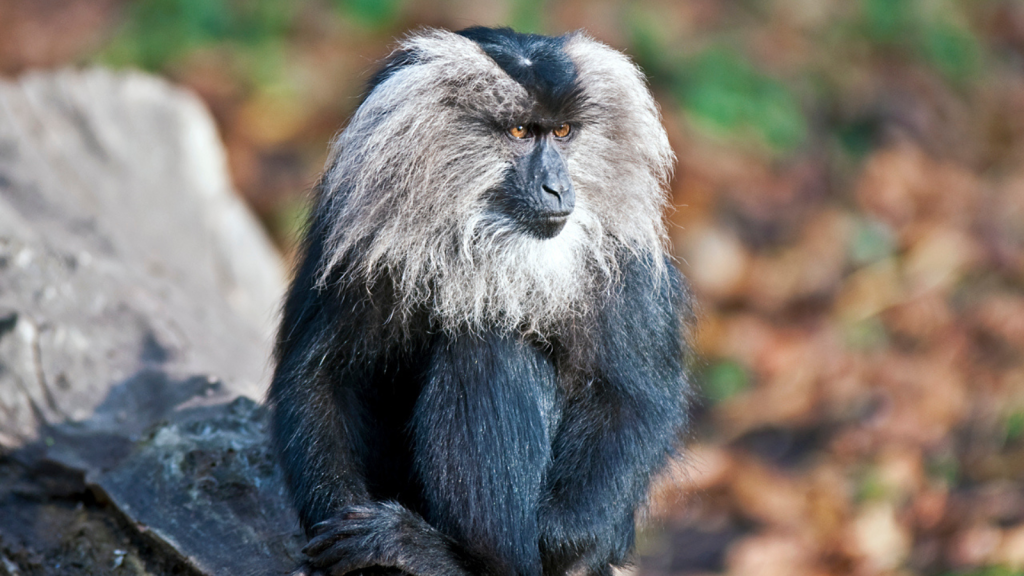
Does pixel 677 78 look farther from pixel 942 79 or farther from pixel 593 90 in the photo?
pixel 593 90

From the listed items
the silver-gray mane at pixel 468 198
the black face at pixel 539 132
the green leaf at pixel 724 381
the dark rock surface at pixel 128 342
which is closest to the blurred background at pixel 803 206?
the green leaf at pixel 724 381

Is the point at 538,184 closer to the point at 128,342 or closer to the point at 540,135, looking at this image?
the point at 540,135

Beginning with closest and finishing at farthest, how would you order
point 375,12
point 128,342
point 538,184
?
point 538,184, point 128,342, point 375,12

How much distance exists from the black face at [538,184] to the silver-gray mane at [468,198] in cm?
4

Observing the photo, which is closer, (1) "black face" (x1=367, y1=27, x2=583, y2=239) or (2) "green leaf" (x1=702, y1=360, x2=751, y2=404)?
(1) "black face" (x1=367, y1=27, x2=583, y2=239)

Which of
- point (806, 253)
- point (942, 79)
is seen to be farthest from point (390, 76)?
point (942, 79)

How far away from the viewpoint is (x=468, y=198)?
123 inches

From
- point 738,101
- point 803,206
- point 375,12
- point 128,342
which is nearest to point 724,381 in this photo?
point 803,206

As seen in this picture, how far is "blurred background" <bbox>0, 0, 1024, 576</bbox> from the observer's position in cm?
592

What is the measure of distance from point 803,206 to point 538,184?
5.65 meters

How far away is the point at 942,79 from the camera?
9320 mm

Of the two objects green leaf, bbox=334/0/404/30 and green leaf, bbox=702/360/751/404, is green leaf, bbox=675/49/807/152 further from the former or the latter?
green leaf, bbox=334/0/404/30

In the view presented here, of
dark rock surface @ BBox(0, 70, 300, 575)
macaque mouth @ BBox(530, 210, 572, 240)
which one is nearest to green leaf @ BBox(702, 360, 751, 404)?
dark rock surface @ BBox(0, 70, 300, 575)

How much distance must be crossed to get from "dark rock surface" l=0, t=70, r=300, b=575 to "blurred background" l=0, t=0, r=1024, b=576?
→ 3.01ft
